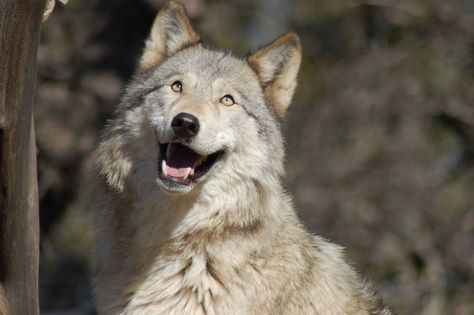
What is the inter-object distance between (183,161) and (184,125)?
1.18 ft

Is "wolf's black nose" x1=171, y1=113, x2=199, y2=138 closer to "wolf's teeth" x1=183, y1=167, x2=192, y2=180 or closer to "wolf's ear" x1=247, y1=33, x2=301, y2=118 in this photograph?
"wolf's teeth" x1=183, y1=167, x2=192, y2=180

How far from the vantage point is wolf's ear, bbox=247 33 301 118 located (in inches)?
263

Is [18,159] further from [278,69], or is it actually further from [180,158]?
[278,69]

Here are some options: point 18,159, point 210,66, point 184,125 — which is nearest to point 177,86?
point 210,66

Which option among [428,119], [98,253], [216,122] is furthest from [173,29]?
[428,119]

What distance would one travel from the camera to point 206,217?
20.2ft

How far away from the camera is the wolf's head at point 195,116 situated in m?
5.98

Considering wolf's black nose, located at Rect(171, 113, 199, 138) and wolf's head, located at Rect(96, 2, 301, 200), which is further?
wolf's head, located at Rect(96, 2, 301, 200)

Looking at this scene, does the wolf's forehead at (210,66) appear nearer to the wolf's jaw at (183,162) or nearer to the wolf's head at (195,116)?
the wolf's head at (195,116)

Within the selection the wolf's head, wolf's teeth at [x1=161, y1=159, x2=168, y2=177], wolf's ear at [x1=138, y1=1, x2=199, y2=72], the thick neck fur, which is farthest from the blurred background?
wolf's teeth at [x1=161, y1=159, x2=168, y2=177]

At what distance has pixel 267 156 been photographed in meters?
6.36

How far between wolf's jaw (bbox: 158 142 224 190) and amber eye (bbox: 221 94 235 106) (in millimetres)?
412

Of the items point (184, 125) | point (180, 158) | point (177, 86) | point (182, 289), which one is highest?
point (177, 86)

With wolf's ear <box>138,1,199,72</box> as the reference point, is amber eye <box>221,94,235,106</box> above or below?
below
